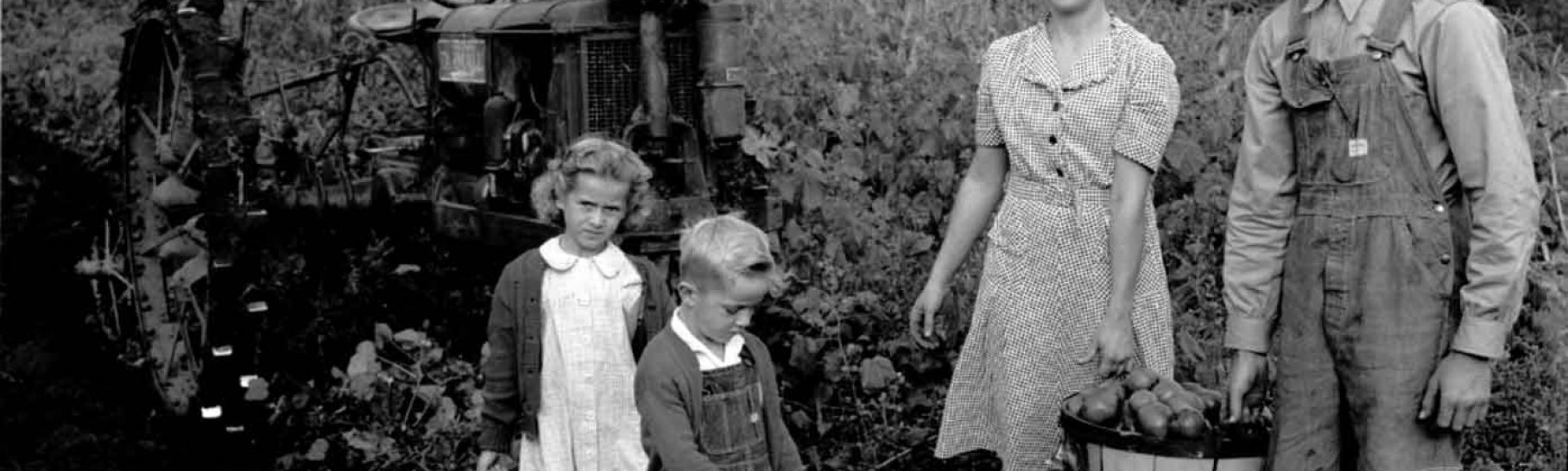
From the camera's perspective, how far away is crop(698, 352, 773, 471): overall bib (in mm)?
4207

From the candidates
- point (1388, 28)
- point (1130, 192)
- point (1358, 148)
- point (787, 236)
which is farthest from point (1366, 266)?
point (787, 236)

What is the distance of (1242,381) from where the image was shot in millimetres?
4457

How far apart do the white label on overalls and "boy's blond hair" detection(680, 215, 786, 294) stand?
1161mm

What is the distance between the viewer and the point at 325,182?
970 cm

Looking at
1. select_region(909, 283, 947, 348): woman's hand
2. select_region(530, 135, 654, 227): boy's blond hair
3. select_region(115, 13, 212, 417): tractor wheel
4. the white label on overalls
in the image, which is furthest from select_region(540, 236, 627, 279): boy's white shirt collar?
select_region(115, 13, 212, 417): tractor wheel

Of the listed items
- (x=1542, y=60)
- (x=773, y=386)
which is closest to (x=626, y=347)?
(x=773, y=386)

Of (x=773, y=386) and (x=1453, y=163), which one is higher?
(x=1453, y=163)

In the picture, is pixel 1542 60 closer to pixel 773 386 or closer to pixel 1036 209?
pixel 1036 209

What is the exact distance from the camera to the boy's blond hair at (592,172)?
471cm

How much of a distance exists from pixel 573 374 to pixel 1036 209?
1.13 m

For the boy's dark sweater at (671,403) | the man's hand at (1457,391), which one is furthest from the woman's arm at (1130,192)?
the boy's dark sweater at (671,403)

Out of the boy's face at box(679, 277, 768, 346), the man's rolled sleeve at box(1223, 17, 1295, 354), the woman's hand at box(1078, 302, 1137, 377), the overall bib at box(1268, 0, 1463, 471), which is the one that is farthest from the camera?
the woman's hand at box(1078, 302, 1137, 377)

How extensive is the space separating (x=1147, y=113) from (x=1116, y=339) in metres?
0.51

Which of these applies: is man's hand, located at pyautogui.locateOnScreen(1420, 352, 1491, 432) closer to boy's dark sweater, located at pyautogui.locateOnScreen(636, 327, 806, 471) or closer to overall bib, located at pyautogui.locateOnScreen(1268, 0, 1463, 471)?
overall bib, located at pyautogui.locateOnScreen(1268, 0, 1463, 471)
